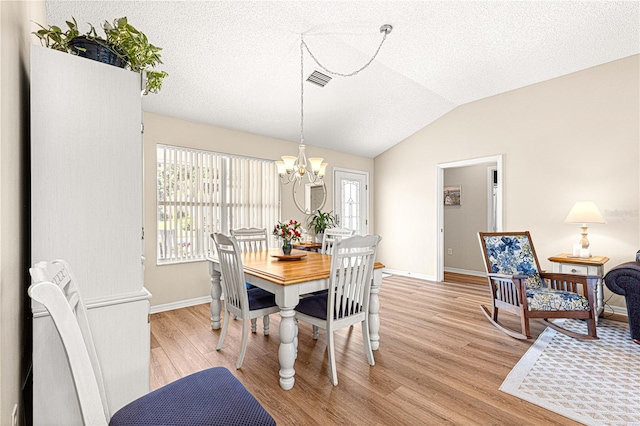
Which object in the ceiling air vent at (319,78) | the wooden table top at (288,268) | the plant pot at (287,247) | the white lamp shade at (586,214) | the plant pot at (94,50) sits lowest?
the wooden table top at (288,268)

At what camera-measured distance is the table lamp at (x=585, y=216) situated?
346 centimetres

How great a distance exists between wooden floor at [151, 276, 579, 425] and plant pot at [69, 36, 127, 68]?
6.63 ft

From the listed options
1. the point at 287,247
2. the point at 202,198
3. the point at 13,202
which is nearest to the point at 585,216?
the point at 287,247

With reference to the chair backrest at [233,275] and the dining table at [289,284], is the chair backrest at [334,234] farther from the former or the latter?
the chair backrest at [233,275]

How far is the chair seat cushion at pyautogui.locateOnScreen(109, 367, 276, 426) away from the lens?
1.05 meters

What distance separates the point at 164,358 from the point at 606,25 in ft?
17.3

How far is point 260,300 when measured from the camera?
2496 mm

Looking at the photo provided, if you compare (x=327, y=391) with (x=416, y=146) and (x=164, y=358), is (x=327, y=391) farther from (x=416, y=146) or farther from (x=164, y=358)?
(x=416, y=146)

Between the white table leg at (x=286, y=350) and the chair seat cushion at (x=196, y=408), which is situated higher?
the chair seat cushion at (x=196, y=408)

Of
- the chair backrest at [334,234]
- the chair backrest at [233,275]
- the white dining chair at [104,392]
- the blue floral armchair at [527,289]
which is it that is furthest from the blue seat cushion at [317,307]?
the blue floral armchair at [527,289]

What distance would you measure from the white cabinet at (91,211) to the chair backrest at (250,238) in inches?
82.1

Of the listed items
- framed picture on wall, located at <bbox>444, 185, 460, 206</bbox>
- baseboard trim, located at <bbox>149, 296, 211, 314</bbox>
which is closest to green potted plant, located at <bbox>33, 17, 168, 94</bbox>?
baseboard trim, located at <bbox>149, 296, 211, 314</bbox>

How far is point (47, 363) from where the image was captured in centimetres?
118

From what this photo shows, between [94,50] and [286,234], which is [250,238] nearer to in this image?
[286,234]
